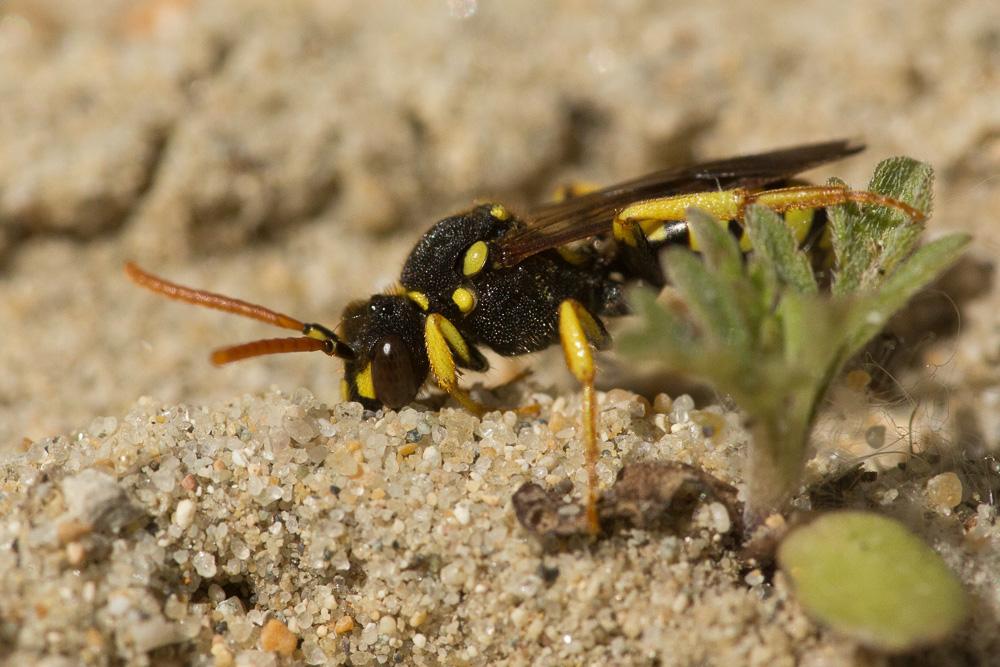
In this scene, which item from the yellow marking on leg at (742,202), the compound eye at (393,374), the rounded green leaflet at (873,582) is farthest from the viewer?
the compound eye at (393,374)

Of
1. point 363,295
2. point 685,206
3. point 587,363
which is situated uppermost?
point 363,295

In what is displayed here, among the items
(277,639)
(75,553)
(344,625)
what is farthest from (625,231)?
(75,553)

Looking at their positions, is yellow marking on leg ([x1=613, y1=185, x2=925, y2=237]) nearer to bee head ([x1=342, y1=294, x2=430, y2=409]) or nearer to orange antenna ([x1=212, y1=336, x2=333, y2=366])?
bee head ([x1=342, y1=294, x2=430, y2=409])

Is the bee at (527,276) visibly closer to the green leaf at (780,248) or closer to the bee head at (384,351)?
the bee head at (384,351)

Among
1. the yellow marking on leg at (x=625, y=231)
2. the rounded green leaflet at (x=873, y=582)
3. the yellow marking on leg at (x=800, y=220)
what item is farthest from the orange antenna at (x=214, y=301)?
the yellow marking on leg at (x=800, y=220)

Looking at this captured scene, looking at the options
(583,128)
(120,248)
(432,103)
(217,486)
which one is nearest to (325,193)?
(432,103)

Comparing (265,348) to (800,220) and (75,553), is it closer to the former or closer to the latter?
(75,553)

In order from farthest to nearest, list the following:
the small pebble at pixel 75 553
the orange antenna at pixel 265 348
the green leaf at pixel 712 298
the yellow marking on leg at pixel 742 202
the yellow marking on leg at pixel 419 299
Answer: the yellow marking on leg at pixel 419 299
the yellow marking on leg at pixel 742 202
the orange antenna at pixel 265 348
the small pebble at pixel 75 553
the green leaf at pixel 712 298

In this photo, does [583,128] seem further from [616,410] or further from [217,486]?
[217,486]
